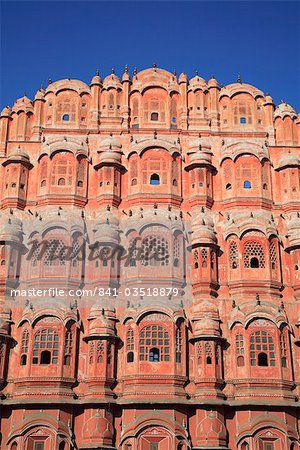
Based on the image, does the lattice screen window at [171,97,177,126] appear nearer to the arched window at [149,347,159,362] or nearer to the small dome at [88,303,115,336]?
the small dome at [88,303,115,336]

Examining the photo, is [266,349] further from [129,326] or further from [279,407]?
[129,326]

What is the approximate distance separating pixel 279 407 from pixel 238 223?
9006mm

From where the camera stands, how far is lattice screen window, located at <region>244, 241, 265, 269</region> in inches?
1136

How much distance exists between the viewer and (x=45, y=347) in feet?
88.0

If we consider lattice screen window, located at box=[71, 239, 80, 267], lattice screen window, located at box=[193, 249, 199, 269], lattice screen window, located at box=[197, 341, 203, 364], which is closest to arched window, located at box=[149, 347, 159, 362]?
lattice screen window, located at box=[197, 341, 203, 364]

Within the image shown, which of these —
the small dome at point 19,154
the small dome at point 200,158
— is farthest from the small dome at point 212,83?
the small dome at point 19,154

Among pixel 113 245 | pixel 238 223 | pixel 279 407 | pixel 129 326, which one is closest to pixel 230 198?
pixel 238 223

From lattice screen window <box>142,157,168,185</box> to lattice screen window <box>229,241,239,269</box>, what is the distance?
494 centimetres

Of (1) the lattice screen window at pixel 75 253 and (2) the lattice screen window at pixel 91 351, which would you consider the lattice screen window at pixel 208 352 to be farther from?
(1) the lattice screen window at pixel 75 253

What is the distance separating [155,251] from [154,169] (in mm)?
4840

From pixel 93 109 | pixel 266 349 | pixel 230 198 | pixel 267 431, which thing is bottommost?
pixel 267 431

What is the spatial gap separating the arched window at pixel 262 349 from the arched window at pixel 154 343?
389 cm

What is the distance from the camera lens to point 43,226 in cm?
2956

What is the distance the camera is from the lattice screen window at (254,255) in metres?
28.9
